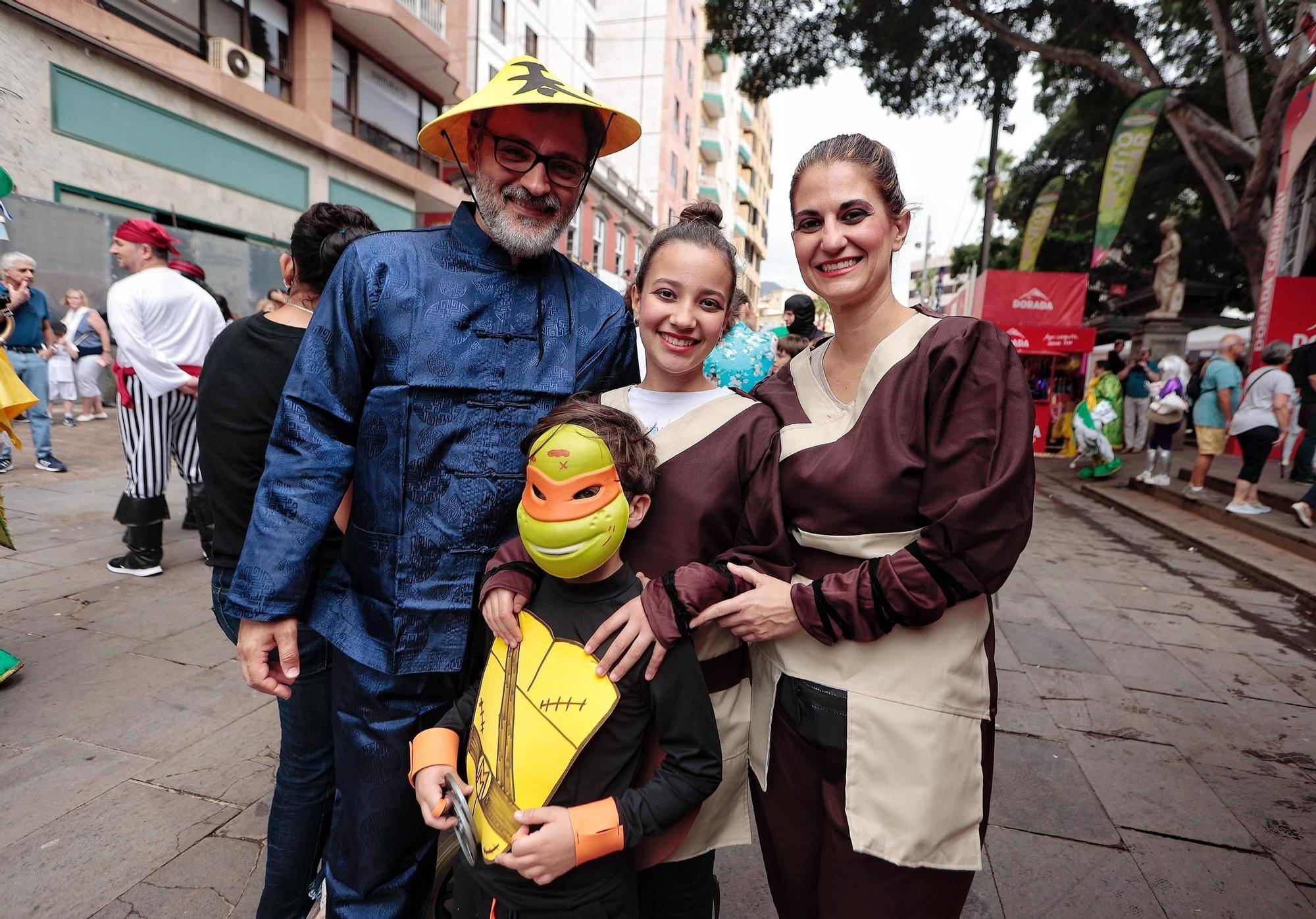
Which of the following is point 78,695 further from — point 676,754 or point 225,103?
point 225,103

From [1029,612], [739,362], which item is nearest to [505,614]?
[739,362]

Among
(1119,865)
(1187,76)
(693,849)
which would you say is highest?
(1187,76)

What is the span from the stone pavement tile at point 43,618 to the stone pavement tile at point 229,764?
1619 mm

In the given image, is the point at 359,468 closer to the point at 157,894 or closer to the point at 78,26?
the point at 157,894

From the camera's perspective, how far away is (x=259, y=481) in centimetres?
178

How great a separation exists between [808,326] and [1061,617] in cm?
274

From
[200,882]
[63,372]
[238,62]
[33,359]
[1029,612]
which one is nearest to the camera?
[200,882]

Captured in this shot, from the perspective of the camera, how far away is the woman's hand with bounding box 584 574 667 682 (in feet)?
4.41

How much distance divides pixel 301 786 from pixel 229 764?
3.84 feet

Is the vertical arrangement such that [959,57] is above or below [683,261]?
above

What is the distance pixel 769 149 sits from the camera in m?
59.2

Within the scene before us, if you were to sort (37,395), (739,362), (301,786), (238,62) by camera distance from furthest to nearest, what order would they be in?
1. (238,62)
2. (37,395)
3. (739,362)
4. (301,786)

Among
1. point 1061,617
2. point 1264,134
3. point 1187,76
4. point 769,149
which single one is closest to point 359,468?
point 1061,617

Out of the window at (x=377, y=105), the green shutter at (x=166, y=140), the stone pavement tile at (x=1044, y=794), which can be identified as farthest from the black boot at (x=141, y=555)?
the window at (x=377, y=105)
